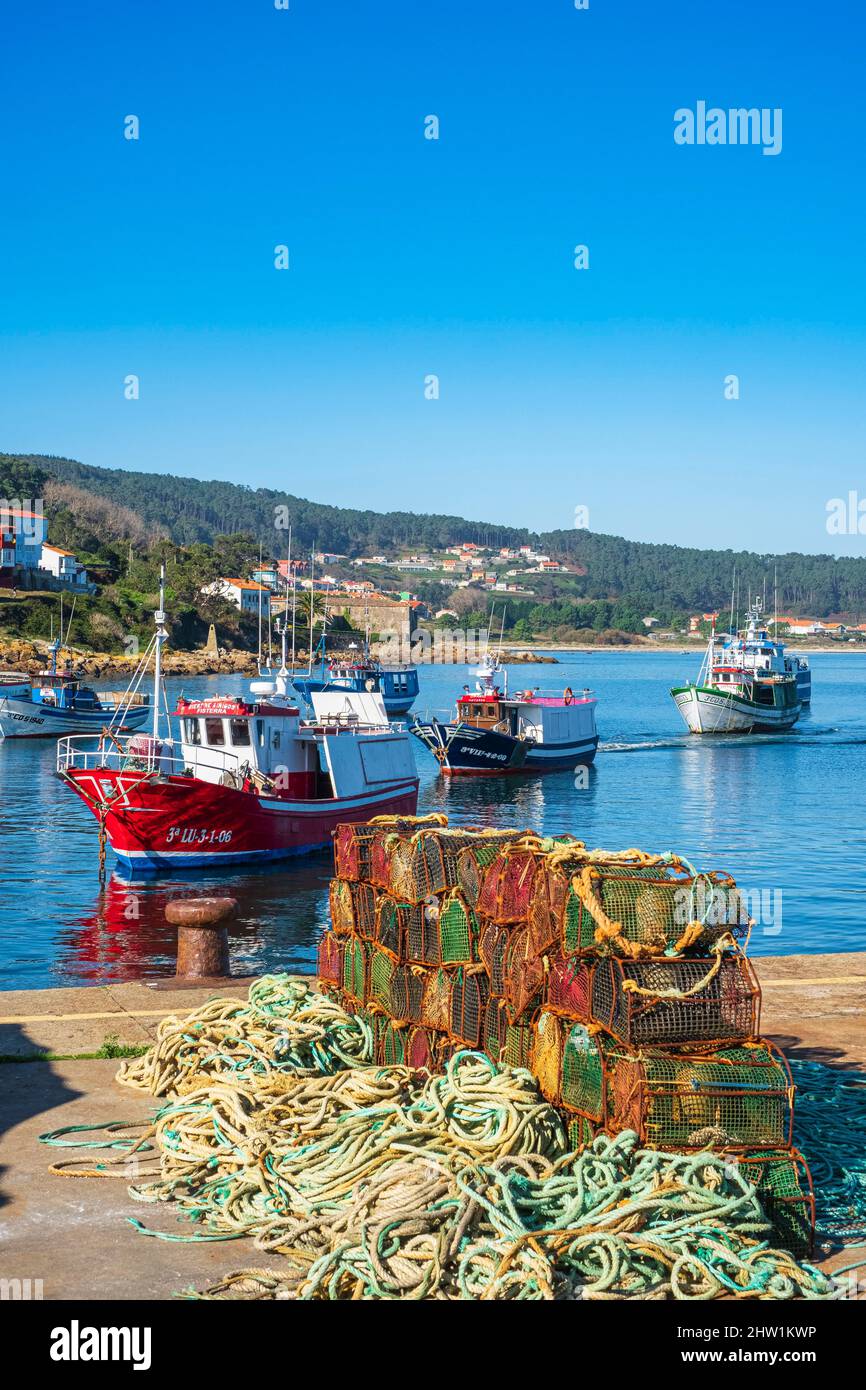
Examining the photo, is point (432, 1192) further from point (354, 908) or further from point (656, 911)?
point (354, 908)

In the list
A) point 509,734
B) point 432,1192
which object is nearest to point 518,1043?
point 432,1192

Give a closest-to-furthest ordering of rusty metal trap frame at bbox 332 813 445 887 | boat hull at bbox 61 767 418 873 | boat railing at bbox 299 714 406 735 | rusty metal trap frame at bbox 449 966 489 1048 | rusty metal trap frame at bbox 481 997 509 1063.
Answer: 1. rusty metal trap frame at bbox 481 997 509 1063
2. rusty metal trap frame at bbox 449 966 489 1048
3. rusty metal trap frame at bbox 332 813 445 887
4. boat hull at bbox 61 767 418 873
5. boat railing at bbox 299 714 406 735

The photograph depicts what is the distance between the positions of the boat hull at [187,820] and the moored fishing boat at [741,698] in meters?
42.2

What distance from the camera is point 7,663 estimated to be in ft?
301

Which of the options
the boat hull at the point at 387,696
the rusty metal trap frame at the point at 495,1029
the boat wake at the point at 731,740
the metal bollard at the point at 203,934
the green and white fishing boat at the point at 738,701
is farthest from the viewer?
the boat hull at the point at 387,696

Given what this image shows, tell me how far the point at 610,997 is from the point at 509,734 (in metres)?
46.7

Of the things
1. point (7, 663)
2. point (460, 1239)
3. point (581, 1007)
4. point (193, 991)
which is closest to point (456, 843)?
point (581, 1007)

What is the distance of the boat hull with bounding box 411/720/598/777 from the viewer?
1998 inches

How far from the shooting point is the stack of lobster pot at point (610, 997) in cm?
577

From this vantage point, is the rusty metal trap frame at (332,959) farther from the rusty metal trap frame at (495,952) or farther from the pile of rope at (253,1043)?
the rusty metal trap frame at (495,952)

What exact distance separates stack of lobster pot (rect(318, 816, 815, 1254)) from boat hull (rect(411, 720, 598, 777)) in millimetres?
42996

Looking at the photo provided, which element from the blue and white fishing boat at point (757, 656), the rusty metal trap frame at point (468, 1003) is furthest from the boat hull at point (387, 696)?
the rusty metal trap frame at point (468, 1003)

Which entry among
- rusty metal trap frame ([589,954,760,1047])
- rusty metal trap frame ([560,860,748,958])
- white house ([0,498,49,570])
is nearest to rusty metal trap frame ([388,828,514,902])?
rusty metal trap frame ([560,860,748,958])

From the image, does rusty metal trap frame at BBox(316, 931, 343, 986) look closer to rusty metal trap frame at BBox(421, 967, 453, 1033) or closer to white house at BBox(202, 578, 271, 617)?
rusty metal trap frame at BBox(421, 967, 453, 1033)
